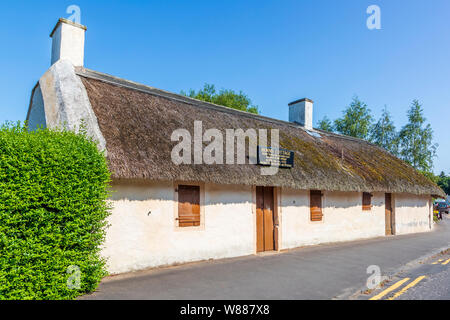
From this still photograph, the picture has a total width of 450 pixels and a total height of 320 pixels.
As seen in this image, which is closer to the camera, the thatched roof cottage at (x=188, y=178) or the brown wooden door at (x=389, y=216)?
the thatched roof cottage at (x=188, y=178)

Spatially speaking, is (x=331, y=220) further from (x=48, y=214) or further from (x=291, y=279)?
(x=48, y=214)

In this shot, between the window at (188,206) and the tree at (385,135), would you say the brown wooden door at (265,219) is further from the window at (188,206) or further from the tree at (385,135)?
the tree at (385,135)

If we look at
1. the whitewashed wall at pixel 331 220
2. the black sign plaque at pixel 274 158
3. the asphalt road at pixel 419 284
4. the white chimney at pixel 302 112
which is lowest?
the asphalt road at pixel 419 284

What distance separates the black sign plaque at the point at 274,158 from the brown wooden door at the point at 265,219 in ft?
3.02

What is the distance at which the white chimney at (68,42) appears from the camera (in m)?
9.33

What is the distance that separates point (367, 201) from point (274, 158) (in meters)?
6.94

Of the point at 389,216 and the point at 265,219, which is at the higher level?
the point at 265,219

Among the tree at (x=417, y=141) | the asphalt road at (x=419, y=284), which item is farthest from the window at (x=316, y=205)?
the tree at (x=417, y=141)

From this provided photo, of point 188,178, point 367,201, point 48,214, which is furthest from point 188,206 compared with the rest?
point 367,201

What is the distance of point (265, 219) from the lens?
10617 mm

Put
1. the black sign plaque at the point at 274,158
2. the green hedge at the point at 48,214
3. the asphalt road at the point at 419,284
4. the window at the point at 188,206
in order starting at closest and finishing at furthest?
1. the green hedge at the point at 48,214
2. the asphalt road at the point at 419,284
3. the window at the point at 188,206
4. the black sign plaque at the point at 274,158

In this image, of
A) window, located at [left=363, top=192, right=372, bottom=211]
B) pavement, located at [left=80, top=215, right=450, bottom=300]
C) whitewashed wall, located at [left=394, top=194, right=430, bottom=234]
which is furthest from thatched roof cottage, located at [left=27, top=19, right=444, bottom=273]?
whitewashed wall, located at [left=394, top=194, right=430, bottom=234]

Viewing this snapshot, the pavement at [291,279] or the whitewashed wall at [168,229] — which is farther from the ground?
the whitewashed wall at [168,229]

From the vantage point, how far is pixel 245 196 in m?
9.91
